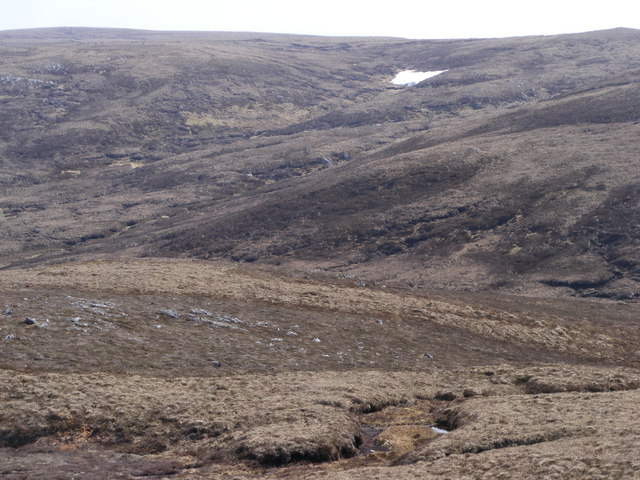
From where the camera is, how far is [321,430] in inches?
810

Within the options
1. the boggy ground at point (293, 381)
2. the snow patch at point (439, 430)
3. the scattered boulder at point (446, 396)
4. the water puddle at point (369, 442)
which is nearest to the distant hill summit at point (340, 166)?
the boggy ground at point (293, 381)

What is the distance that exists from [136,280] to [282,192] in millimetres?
58259

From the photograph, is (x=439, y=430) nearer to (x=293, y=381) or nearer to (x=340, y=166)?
(x=293, y=381)

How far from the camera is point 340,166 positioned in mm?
108562

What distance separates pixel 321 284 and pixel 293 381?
1887cm

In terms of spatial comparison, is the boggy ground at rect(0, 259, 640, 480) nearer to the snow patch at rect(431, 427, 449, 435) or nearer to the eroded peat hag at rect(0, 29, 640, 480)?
the eroded peat hag at rect(0, 29, 640, 480)

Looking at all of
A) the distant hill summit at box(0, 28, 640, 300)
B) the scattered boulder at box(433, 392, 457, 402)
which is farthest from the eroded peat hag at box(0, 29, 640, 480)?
the distant hill summit at box(0, 28, 640, 300)

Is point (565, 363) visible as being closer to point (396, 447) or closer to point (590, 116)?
point (396, 447)

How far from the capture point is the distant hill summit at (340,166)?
66.9 metres

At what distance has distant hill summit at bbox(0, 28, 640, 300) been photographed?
6688cm

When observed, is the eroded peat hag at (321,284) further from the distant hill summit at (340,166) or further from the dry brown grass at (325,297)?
the distant hill summit at (340,166)

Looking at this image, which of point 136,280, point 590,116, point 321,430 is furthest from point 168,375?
point 590,116

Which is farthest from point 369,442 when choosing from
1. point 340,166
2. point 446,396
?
point 340,166

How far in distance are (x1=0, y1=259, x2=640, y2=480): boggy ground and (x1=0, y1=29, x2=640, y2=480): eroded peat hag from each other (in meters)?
0.14
